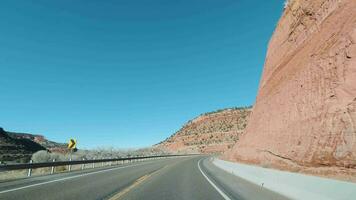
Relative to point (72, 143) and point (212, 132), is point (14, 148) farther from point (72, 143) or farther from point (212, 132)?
point (212, 132)

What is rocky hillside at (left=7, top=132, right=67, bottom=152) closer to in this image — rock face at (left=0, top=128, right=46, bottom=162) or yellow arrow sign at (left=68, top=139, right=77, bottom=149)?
rock face at (left=0, top=128, right=46, bottom=162)

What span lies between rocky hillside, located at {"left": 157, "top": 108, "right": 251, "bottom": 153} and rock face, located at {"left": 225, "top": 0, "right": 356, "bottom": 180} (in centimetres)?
8614

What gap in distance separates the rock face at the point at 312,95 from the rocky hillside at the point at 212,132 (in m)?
86.1

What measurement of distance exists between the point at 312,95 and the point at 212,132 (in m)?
121

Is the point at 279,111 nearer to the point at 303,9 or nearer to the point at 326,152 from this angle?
the point at 303,9

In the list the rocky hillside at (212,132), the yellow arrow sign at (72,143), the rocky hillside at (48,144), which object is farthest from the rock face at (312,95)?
the rocky hillside at (212,132)

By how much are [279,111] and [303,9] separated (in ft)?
21.3

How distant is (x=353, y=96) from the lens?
44.0 ft

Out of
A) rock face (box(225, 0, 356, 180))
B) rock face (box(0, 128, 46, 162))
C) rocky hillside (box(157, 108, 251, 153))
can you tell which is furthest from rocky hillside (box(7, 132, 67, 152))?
rock face (box(225, 0, 356, 180))

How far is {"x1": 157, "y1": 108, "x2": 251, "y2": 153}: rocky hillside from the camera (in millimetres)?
121000

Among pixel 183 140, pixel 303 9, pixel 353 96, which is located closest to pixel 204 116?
pixel 183 140

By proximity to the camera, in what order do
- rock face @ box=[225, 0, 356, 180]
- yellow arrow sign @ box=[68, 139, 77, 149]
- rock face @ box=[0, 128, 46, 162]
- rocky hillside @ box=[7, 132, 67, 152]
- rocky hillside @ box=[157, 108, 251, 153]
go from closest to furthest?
rock face @ box=[225, 0, 356, 180]
yellow arrow sign @ box=[68, 139, 77, 149]
rock face @ box=[0, 128, 46, 162]
rocky hillside @ box=[7, 132, 67, 152]
rocky hillside @ box=[157, 108, 251, 153]

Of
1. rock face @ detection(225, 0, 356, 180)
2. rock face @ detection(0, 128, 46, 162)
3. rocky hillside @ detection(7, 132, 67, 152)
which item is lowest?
rock face @ detection(225, 0, 356, 180)

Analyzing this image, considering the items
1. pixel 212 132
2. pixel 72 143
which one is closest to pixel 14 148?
pixel 72 143
